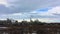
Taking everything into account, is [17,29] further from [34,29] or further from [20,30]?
[34,29]

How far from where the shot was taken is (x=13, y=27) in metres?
4.93

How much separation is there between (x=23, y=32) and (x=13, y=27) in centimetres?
36

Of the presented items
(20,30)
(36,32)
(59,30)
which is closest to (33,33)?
(36,32)

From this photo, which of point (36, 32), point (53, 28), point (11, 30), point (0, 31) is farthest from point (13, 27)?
point (53, 28)

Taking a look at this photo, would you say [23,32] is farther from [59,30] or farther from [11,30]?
[59,30]

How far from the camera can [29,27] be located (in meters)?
4.91

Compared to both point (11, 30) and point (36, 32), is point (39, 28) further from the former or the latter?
point (11, 30)

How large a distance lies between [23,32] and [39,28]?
1.74 ft

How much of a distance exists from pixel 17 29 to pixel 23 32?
0.22 metres

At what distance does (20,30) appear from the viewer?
16.2 feet

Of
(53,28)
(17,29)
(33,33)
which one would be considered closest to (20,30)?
(17,29)

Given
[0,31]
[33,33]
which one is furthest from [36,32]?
[0,31]

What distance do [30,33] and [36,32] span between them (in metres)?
0.19

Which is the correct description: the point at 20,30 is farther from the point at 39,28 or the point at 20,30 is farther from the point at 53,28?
the point at 53,28
